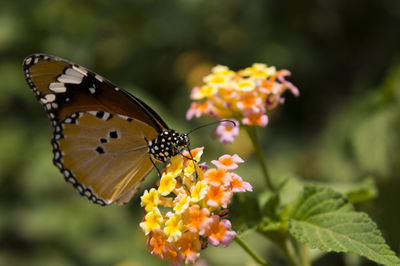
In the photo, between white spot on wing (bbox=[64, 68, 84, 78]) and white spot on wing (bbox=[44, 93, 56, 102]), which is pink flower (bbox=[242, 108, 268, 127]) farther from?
white spot on wing (bbox=[44, 93, 56, 102])

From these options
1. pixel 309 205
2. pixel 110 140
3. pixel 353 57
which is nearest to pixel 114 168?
pixel 110 140

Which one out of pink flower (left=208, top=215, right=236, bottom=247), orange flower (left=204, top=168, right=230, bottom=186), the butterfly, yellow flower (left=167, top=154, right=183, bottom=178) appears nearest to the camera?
pink flower (left=208, top=215, right=236, bottom=247)

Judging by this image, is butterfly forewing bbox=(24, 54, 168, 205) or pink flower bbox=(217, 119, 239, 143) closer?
pink flower bbox=(217, 119, 239, 143)

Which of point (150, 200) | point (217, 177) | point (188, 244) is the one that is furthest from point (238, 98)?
point (188, 244)

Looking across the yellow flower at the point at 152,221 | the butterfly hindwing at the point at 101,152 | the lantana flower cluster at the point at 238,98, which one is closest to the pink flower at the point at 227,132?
the lantana flower cluster at the point at 238,98

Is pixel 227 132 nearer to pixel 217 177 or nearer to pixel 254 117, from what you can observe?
pixel 254 117

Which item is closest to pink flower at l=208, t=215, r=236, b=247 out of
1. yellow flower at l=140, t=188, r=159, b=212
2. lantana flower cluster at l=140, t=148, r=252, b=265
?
lantana flower cluster at l=140, t=148, r=252, b=265

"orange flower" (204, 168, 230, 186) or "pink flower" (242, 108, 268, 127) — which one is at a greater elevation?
"pink flower" (242, 108, 268, 127)
